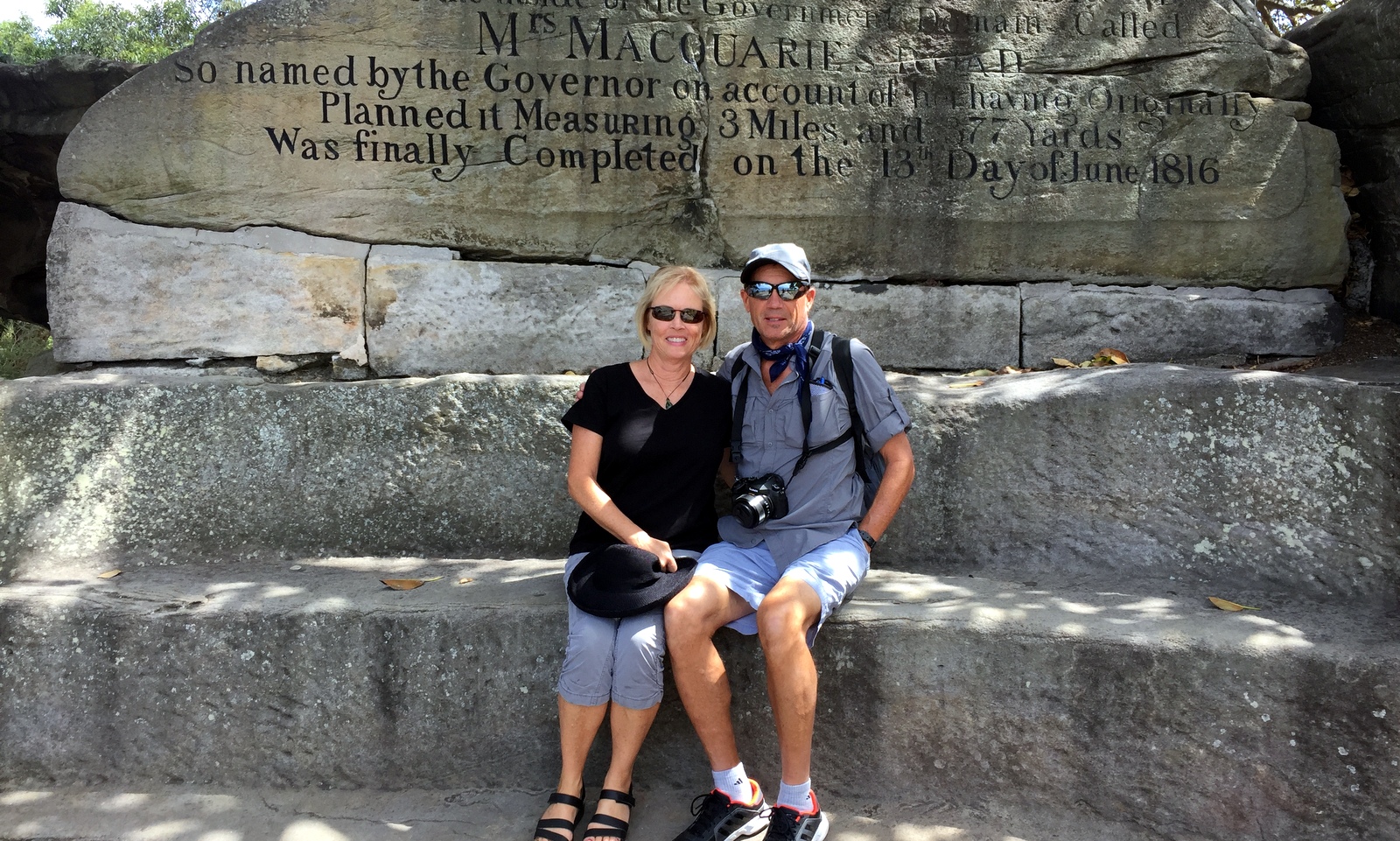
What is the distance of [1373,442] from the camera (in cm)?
281

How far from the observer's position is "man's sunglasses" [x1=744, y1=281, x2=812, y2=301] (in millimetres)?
2580

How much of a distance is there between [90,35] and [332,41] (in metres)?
13.4

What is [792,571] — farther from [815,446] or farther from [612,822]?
[612,822]

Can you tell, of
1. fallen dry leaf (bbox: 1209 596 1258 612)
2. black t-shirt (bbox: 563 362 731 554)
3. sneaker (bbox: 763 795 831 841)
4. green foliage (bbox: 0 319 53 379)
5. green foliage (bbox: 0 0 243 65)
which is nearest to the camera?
sneaker (bbox: 763 795 831 841)

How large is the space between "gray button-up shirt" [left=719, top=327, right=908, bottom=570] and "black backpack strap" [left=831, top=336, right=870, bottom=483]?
0.04 ft

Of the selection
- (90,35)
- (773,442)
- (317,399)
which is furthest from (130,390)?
(90,35)

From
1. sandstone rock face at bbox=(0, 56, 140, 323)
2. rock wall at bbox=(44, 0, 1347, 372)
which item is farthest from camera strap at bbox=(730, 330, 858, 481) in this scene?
sandstone rock face at bbox=(0, 56, 140, 323)

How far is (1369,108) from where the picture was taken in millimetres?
4051

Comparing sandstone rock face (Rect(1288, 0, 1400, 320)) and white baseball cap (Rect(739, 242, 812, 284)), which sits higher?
sandstone rock face (Rect(1288, 0, 1400, 320))

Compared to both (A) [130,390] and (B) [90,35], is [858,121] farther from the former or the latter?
(B) [90,35]

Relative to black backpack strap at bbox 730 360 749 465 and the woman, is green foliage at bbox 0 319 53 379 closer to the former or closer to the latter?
the woman

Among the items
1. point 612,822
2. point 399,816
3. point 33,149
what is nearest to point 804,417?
point 612,822

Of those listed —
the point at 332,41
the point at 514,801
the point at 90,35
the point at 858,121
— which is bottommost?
the point at 514,801

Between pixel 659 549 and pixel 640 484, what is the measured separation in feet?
0.64
